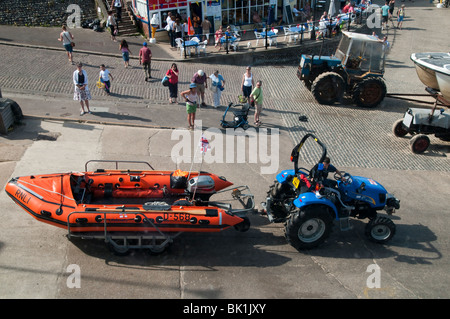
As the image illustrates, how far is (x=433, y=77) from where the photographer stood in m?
13.7

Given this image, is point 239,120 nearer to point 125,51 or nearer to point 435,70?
point 125,51

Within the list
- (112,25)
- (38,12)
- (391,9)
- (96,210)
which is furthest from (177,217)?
(391,9)

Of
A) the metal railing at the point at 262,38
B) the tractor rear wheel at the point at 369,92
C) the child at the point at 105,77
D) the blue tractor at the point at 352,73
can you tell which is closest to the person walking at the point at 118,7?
the metal railing at the point at 262,38

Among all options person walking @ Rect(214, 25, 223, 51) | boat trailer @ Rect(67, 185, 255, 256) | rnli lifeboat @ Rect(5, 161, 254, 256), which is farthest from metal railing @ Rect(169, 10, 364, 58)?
boat trailer @ Rect(67, 185, 255, 256)

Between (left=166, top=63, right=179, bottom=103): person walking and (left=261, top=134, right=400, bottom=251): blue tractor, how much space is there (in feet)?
21.3

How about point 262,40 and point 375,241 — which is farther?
point 262,40

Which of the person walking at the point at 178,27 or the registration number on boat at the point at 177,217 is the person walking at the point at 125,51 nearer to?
the person walking at the point at 178,27

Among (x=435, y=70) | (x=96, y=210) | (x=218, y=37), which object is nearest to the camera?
(x=96, y=210)

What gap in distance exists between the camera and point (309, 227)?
24.6ft

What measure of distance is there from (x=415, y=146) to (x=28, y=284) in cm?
1049

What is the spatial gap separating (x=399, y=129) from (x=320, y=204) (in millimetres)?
6875

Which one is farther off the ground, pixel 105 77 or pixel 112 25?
pixel 112 25
